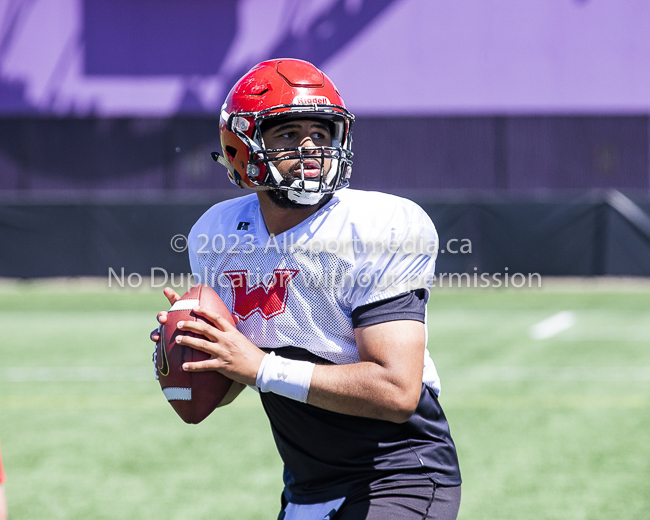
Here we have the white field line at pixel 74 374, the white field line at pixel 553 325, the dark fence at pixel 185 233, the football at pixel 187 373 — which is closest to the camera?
the football at pixel 187 373

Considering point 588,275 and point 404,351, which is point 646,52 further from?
point 404,351

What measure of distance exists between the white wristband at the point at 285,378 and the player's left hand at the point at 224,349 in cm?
3

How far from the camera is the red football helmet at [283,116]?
2.67 m

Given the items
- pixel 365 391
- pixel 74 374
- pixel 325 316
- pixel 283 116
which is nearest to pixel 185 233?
pixel 74 374

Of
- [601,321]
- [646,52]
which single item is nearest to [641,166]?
[646,52]

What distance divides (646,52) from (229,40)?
10.7 m

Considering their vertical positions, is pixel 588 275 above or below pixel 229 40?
below

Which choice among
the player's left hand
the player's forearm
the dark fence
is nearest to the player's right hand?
the player's left hand

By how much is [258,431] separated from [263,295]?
3.91 m

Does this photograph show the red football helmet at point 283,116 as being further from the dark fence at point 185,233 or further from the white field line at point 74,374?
the dark fence at point 185,233

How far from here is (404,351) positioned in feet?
7.73

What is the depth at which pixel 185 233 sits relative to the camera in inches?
626

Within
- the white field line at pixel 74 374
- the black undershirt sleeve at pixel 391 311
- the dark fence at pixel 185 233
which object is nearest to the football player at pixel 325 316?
the black undershirt sleeve at pixel 391 311

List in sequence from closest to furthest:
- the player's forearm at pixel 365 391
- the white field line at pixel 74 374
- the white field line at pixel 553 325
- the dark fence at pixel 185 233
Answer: the player's forearm at pixel 365 391
the white field line at pixel 74 374
the white field line at pixel 553 325
the dark fence at pixel 185 233
